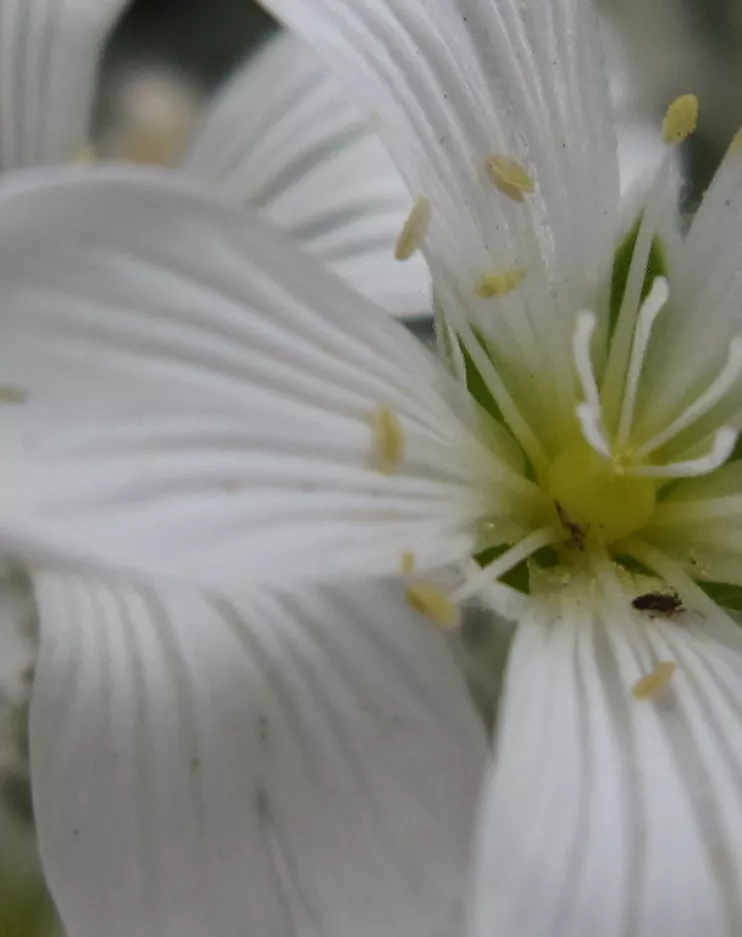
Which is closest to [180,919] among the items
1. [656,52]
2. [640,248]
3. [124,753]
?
[124,753]

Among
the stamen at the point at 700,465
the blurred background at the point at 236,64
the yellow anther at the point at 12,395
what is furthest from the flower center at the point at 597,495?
the blurred background at the point at 236,64

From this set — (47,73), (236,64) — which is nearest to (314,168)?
(47,73)

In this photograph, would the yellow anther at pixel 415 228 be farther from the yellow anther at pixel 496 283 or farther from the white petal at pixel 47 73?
the white petal at pixel 47 73

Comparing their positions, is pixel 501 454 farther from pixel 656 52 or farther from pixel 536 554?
pixel 656 52

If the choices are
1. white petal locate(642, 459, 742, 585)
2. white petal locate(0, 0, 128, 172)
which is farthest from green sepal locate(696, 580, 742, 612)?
white petal locate(0, 0, 128, 172)

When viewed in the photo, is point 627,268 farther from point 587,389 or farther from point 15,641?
point 15,641

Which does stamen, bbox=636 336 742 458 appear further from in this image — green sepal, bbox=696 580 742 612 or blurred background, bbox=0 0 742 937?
blurred background, bbox=0 0 742 937
